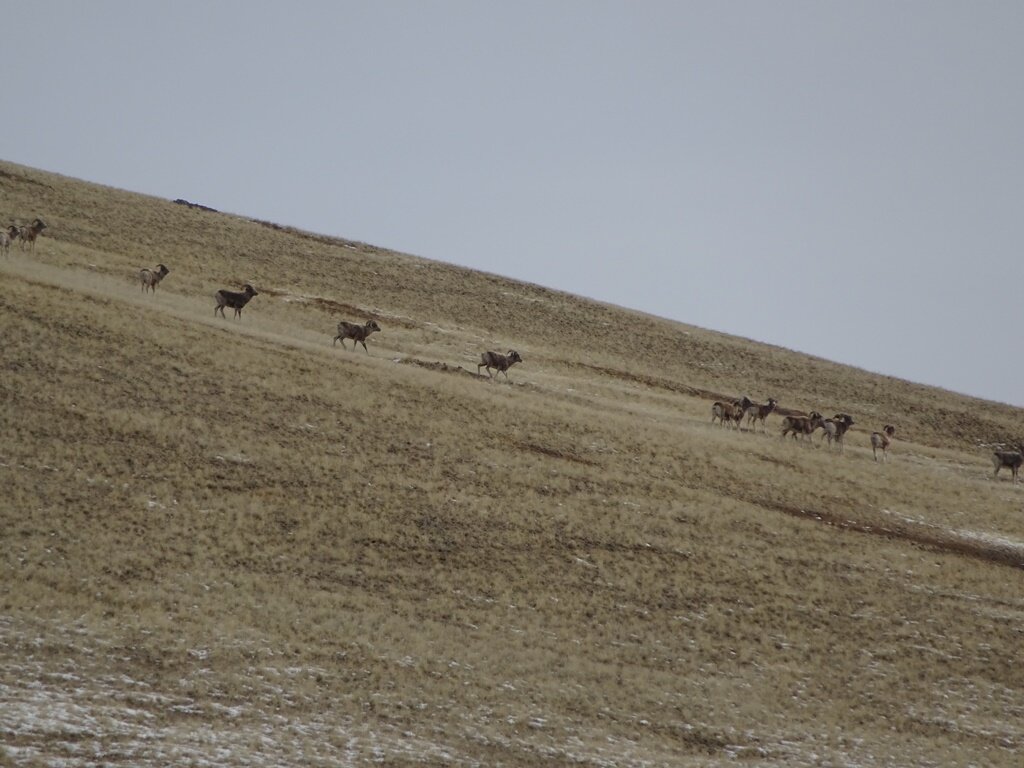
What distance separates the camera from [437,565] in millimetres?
Result: 25422

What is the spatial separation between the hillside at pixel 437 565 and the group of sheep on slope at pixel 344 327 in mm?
687

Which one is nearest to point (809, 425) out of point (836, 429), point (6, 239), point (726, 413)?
point (836, 429)

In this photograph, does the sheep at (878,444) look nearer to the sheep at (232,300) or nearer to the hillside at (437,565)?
the hillside at (437,565)

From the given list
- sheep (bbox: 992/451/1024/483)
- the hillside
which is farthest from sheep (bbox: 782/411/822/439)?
sheep (bbox: 992/451/1024/483)

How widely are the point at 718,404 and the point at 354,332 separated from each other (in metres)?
15.3

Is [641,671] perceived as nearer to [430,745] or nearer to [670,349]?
[430,745]

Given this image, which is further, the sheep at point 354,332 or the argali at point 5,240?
the sheep at point 354,332

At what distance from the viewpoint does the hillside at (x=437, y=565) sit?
18.3m

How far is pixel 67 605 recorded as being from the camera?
19.5 metres

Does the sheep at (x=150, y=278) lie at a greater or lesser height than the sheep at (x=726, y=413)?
lesser

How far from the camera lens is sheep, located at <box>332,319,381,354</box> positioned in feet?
144

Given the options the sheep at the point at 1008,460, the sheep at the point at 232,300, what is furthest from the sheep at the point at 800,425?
the sheep at the point at 232,300

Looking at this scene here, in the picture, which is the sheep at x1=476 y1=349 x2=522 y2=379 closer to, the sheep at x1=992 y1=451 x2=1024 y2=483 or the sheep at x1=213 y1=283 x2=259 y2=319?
the sheep at x1=213 y1=283 x2=259 y2=319

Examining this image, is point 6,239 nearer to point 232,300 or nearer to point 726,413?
point 232,300
